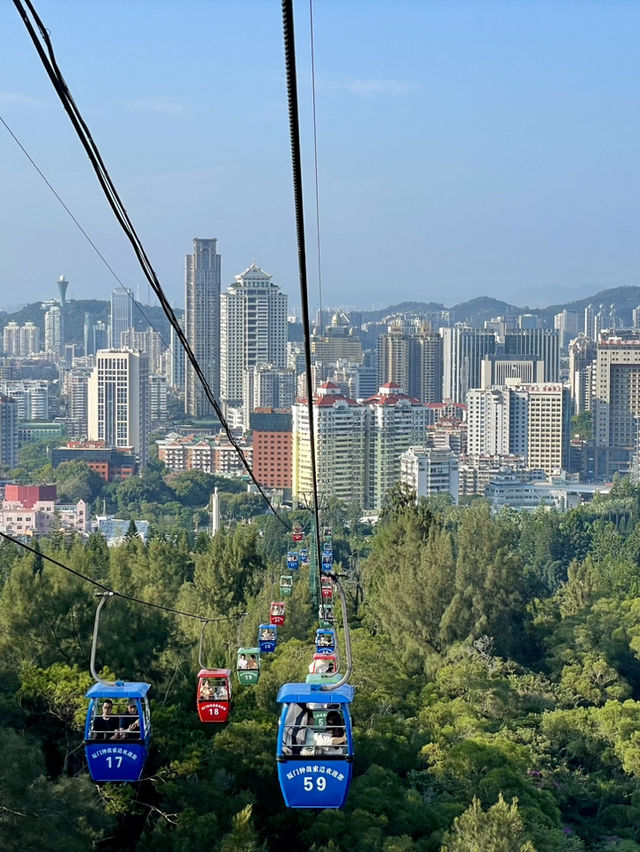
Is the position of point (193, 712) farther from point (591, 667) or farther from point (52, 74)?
point (52, 74)

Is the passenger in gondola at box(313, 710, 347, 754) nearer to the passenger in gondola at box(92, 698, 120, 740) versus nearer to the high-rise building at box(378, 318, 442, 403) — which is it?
the passenger in gondola at box(92, 698, 120, 740)

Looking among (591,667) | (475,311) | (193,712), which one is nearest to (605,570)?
(591,667)

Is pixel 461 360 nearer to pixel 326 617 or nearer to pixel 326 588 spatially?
pixel 326 588

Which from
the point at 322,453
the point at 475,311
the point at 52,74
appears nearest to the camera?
the point at 52,74

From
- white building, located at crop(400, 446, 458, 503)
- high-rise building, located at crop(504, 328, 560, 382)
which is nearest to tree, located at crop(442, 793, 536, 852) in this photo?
white building, located at crop(400, 446, 458, 503)

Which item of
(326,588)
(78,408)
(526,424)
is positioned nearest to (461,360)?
(526,424)

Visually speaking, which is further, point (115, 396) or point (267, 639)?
point (115, 396)
